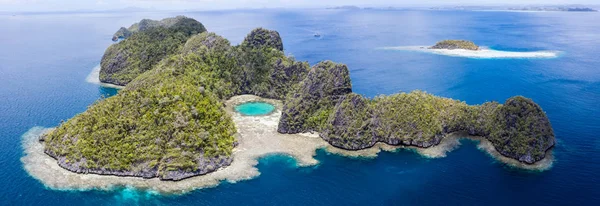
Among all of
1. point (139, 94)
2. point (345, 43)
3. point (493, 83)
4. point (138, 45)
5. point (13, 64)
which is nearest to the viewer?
point (139, 94)

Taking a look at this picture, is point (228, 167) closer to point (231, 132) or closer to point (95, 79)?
point (231, 132)

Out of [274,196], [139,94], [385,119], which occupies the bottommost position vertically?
[274,196]

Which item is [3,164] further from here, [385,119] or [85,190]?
[385,119]

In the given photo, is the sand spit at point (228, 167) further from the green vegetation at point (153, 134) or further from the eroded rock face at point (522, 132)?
the eroded rock face at point (522, 132)

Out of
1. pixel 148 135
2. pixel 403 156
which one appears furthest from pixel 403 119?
pixel 148 135

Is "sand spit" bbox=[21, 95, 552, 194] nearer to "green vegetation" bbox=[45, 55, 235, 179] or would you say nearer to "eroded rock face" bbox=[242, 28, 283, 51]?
→ "green vegetation" bbox=[45, 55, 235, 179]

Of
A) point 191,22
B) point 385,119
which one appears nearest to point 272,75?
point 385,119

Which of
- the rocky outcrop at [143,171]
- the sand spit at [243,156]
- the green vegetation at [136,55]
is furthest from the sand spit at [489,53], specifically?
the rocky outcrop at [143,171]

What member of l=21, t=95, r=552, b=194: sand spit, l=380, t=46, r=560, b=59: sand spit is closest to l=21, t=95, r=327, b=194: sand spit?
l=21, t=95, r=552, b=194: sand spit
